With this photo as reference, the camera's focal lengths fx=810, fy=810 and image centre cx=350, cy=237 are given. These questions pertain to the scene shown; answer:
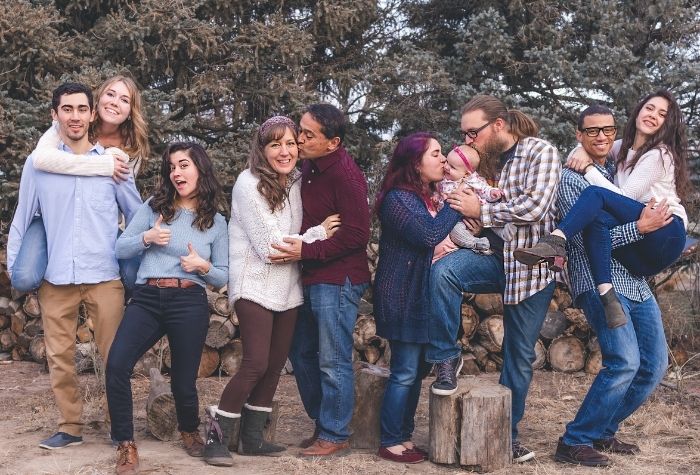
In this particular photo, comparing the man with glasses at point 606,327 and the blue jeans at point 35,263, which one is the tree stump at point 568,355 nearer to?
the man with glasses at point 606,327

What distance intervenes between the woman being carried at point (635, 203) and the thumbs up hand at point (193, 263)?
174 cm

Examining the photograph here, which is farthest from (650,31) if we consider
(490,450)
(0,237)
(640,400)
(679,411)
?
(0,237)

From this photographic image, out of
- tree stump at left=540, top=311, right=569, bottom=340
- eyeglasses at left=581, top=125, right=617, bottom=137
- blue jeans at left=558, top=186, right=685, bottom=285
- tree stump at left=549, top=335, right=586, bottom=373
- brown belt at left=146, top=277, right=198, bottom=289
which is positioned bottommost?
tree stump at left=549, top=335, right=586, bottom=373

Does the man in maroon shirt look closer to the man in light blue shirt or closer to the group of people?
the group of people

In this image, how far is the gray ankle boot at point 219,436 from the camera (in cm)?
453

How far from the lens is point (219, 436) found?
4574 mm

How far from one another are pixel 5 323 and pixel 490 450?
5.39 meters

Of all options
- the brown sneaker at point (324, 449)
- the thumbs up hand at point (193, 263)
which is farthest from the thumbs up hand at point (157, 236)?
the brown sneaker at point (324, 449)

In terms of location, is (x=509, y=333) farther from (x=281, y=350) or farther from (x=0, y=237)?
(x=0, y=237)

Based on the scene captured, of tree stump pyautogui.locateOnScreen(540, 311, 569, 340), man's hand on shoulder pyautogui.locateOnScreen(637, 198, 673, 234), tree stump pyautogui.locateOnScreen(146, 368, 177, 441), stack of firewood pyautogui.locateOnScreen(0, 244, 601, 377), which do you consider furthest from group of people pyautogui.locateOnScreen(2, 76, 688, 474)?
tree stump pyautogui.locateOnScreen(540, 311, 569, 340)

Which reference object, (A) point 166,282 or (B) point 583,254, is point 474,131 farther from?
(A) point 166,282

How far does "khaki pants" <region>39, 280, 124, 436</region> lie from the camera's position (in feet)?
15.9

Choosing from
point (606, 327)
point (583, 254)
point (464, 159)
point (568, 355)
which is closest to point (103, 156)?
point (464, 159)

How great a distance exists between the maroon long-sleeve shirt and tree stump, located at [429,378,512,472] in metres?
0.89
